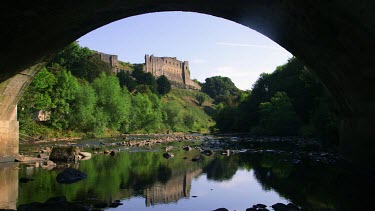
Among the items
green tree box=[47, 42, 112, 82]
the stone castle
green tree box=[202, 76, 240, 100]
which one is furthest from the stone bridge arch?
green tree box=[202, 76, 240, 100]

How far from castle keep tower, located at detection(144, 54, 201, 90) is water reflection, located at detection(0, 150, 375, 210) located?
5090 inches

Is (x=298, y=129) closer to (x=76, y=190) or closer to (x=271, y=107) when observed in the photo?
(x=271, y=107)

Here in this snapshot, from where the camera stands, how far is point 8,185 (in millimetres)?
13438

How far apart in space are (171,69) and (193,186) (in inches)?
5785

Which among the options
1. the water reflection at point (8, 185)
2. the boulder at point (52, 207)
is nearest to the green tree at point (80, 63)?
the water reflection at point (8, 185)

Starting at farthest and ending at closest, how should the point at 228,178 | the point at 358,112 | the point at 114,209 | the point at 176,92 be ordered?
the point at 176,92, the point at 228,178, the point at 358,112, the point at 114,209

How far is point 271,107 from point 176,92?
89.0 m

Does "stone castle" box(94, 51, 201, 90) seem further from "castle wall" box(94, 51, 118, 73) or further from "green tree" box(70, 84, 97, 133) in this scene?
A: "green tree" box(70, 84, 97, 133)

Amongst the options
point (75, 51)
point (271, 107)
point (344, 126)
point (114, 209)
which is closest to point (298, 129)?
point (271, 107)

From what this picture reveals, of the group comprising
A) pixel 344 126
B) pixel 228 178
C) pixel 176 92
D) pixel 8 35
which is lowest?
pixel 228 178

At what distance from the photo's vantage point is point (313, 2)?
28.6 feet

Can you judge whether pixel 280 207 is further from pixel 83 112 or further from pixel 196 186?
pixel 83 112

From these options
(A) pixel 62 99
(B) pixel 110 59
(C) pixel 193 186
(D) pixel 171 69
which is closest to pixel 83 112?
(A) pixel 62 99

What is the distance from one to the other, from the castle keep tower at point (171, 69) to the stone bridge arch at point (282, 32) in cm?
13237
